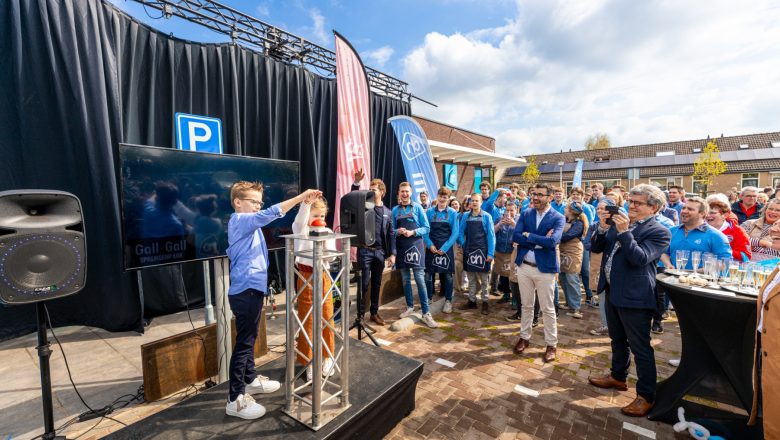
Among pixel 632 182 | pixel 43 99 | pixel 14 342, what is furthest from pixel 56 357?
pixel 632 182

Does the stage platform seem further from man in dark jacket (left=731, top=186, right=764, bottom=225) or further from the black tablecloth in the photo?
man in dark jacket (left=731, top=186, right=764, bottom=225)

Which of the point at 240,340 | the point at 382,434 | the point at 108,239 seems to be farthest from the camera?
the point at 108,239

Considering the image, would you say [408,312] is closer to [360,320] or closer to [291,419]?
[360,320]

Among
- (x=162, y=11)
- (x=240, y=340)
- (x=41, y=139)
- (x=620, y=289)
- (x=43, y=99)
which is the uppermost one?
(x=162, y=11)

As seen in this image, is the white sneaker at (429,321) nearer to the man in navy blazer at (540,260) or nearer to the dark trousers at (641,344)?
the man in navy blazer at (540,260)

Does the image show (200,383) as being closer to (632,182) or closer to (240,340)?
(240,340)

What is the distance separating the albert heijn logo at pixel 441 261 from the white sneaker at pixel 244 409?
3.35 m

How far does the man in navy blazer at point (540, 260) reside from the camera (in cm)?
354

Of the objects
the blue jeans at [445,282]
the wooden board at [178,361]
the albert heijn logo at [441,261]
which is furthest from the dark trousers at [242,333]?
the albert heijn logo at [441,261]

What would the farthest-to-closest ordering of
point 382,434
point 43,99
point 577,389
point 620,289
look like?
point 43,99, point 577,389, point 620,289, point 382,434

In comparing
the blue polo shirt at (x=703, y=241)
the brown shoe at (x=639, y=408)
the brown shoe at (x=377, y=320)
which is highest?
the blue polo shirt at (x=703, y=241)

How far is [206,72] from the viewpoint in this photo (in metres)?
5.20

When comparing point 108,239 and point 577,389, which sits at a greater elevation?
point 108,239

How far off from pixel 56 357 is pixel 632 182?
129ft
